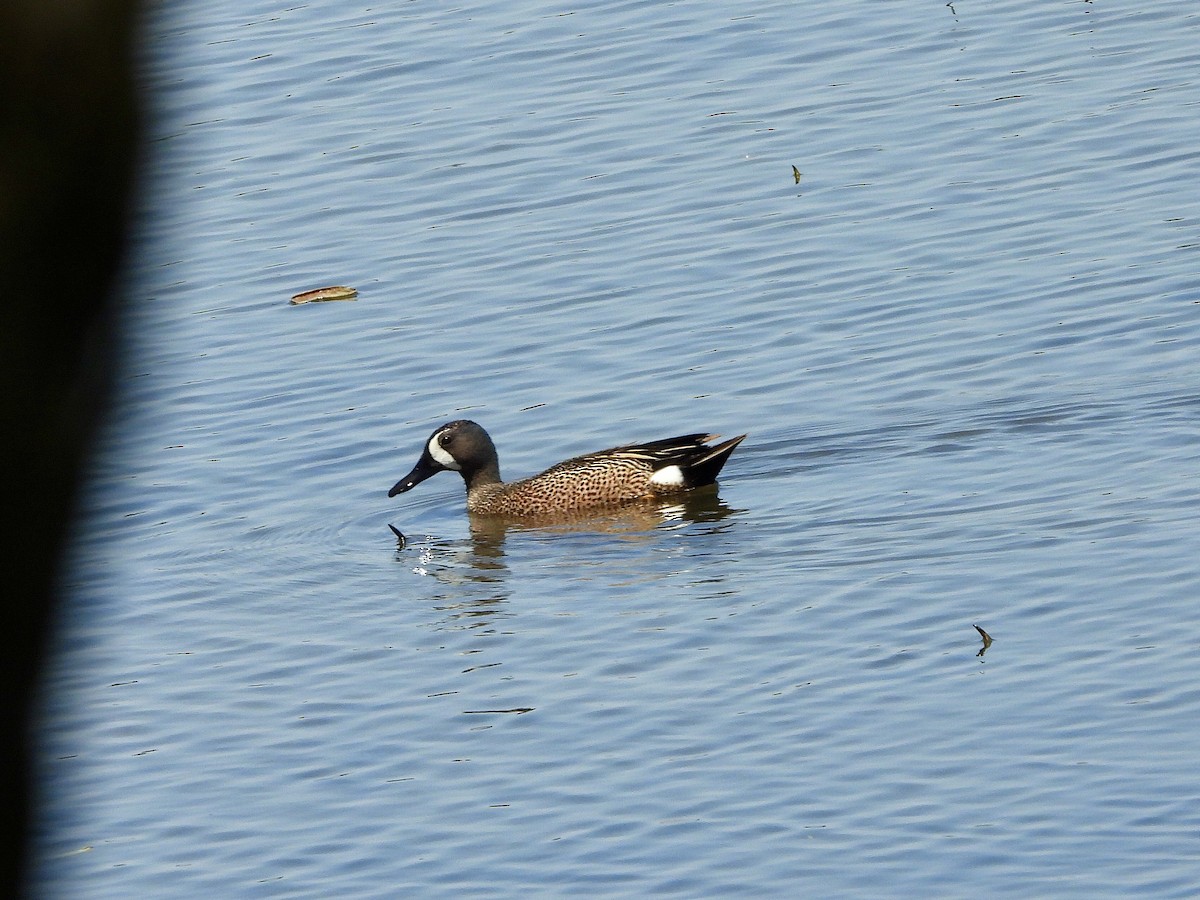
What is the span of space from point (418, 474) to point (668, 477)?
156 cm

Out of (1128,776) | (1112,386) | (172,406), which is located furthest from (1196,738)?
(172,406)

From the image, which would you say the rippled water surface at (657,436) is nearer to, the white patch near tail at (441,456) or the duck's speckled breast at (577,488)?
the duck's speckled breast at (577,488)

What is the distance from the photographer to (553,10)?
69.2ft

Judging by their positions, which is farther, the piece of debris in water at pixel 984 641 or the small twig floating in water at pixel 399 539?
A: the small twig floating in water at pixel 399 539

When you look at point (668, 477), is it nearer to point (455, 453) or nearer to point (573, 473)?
point (573, 473)

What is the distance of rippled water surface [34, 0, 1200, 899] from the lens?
261 inches

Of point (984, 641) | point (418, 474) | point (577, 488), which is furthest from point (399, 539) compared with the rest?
point (984, 641)

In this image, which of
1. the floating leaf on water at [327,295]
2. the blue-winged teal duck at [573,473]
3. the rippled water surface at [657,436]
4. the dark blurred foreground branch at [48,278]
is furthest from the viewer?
the floating leaf on water at [327,295]

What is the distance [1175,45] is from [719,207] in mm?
4594

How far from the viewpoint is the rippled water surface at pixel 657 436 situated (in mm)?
6617

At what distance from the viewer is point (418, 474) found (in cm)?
1171

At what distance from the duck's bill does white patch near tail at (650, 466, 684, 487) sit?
133cm

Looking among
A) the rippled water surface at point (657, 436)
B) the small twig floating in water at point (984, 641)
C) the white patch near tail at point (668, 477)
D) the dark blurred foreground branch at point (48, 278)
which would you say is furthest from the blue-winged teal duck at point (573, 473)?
the dark blurred foreground branch at point (48, 278)

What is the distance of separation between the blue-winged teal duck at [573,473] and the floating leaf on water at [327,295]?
309cm
